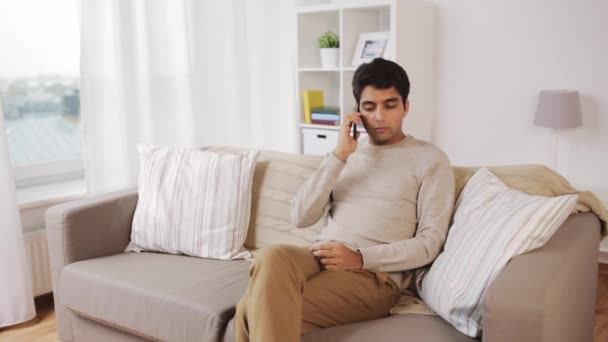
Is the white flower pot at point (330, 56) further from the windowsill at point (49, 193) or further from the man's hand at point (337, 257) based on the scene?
the man's hand at point (337, 257)

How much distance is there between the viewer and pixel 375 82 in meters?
2.04

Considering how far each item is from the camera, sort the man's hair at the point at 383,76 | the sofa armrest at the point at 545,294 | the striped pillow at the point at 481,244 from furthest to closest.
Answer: the man's hair at the point at 383,76
the striped pillow at the point at 481,244
the sofa armrest at the point at 545,294

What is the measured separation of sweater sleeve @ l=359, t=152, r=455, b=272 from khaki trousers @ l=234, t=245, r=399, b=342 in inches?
2.1

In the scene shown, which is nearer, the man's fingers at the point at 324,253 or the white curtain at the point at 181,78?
the man's fingers at the point at 324,253

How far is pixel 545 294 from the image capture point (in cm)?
136

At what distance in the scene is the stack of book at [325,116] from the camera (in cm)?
374

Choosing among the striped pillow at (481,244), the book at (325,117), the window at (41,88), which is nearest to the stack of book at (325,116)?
the book at (325,117)

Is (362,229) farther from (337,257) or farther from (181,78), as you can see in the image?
(181,78)

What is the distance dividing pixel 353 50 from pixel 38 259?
6.71ft

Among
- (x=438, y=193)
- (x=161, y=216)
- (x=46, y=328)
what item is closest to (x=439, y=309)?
(x=438, y=193)

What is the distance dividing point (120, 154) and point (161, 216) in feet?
2.66

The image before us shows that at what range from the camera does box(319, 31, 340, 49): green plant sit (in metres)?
3.80

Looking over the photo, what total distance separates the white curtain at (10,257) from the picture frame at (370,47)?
75.4 inches

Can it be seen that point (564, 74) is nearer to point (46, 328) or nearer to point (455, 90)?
point (455, 90)
